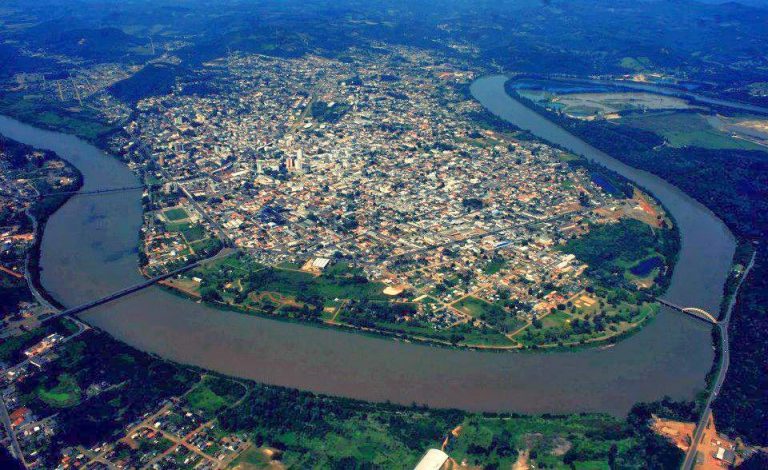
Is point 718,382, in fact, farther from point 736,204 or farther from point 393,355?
point 736,204

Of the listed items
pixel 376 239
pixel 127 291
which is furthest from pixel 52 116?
pixel 376 239

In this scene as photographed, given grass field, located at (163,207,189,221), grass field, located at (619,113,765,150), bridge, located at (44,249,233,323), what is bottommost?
bridge, located at (44,249,233,323)

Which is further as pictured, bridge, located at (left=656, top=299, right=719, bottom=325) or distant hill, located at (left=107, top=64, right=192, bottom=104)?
distant hill, located at (left=107, top=64, right=192, bottom=104)

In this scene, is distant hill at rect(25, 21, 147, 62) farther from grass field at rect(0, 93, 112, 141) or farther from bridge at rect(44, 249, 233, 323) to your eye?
bridge at rect(44, 249, 233, 323)

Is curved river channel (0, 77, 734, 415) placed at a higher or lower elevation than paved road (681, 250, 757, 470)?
lower

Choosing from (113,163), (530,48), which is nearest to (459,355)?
(113,163)

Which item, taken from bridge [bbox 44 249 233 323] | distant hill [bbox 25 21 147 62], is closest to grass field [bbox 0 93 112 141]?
distant hill [bbox 25 21 147 62]

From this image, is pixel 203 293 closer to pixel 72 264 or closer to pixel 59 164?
pixel 72 264
